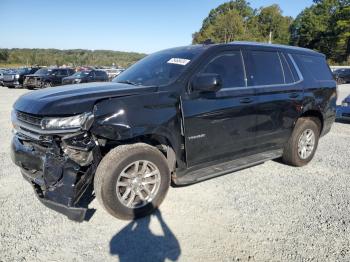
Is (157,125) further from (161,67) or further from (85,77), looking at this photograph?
(85,77)

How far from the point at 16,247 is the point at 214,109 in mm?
2555

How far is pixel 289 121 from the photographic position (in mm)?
5008

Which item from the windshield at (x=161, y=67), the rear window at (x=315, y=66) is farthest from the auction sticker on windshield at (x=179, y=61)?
Result: the rear window at (x=315, y=66)

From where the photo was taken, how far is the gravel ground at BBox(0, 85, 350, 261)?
2955 millimetres

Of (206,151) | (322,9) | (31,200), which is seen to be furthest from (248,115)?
(322,9)

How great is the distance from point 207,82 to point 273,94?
1469 millimetres

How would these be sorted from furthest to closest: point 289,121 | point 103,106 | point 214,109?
point 289,121 → point 214,109 → point 103,106

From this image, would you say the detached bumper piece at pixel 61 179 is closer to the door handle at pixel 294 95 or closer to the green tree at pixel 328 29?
the door handle at pixel 294 95

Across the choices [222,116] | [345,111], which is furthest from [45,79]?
[222,116]

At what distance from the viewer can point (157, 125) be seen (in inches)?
137

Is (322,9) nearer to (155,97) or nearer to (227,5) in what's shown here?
(227,5)

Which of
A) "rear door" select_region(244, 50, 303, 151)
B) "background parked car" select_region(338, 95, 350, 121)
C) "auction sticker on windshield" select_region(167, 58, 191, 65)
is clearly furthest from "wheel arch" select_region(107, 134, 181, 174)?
"background parked car" select_region(338, 95, 350, 121)

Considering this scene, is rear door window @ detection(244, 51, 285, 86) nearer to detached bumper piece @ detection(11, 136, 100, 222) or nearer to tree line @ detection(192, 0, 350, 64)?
detached bumper piece @ detection(11, 136, 100, 222)

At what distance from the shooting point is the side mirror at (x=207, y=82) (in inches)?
144
